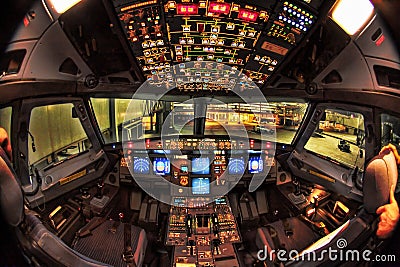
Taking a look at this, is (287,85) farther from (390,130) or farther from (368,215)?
(368,215)

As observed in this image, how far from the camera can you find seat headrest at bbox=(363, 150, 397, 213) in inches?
45.7

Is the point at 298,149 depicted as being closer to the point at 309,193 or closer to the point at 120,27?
the point at 309,193

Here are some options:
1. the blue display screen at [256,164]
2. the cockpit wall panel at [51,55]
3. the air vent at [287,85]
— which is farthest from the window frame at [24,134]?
the blue display screen at [256,164]

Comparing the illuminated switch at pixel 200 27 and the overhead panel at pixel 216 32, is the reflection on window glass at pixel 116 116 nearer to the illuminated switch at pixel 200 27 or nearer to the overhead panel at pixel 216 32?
the overhead panel at pixel 216 32

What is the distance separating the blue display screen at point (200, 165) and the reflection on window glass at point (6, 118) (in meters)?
2.49

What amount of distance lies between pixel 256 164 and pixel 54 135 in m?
2.24

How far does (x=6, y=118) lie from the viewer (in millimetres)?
1179

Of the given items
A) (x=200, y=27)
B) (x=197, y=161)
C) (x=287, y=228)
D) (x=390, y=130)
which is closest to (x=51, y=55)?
(x=200, y=27)

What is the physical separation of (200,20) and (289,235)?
6.18 feet

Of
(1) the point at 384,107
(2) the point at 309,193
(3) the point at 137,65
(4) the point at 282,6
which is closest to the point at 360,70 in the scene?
(1) the point at 384,107

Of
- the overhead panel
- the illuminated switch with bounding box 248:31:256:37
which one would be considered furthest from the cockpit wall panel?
the illuminated switch with bounding box 248:31:256:37

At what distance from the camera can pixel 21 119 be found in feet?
4.12

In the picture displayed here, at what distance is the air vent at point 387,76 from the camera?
3.76 ft

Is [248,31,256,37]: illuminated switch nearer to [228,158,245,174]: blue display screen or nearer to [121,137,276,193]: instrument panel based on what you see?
[121,137,276,193]: instrument panel
